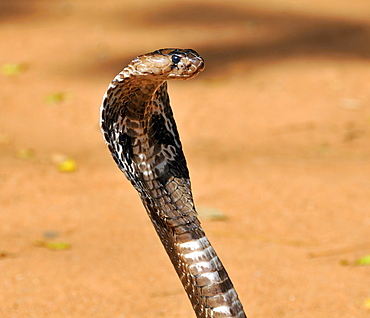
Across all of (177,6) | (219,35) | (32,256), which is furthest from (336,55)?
(32,256)

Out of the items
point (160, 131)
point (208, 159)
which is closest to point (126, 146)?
point (160, 131)

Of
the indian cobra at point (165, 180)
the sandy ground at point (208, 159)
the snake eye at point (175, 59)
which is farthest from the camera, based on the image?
the sandy ground at point (208, 159)

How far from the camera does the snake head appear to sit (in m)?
2.02

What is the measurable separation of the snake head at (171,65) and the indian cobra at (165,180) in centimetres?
13

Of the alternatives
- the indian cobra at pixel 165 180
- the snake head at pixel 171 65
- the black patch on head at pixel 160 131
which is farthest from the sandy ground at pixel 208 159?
the snake head at pixel 171 65

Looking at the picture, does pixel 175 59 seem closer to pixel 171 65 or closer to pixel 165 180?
pixel 171 65

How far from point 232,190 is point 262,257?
1168mm

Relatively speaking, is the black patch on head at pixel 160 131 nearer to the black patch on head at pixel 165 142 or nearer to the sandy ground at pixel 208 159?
the black patch on head at pixel 165 142

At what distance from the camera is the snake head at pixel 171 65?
2.02 meters

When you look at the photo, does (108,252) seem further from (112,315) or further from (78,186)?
(78,186)

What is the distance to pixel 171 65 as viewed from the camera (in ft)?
6.63

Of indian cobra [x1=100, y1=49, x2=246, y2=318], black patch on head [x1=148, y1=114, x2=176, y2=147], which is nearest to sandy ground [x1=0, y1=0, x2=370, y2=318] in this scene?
indian cobra [x1=100, y1=49, x2=246, y2=318]

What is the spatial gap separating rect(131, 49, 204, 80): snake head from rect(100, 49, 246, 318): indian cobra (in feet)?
0.44

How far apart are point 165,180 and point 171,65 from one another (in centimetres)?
46
